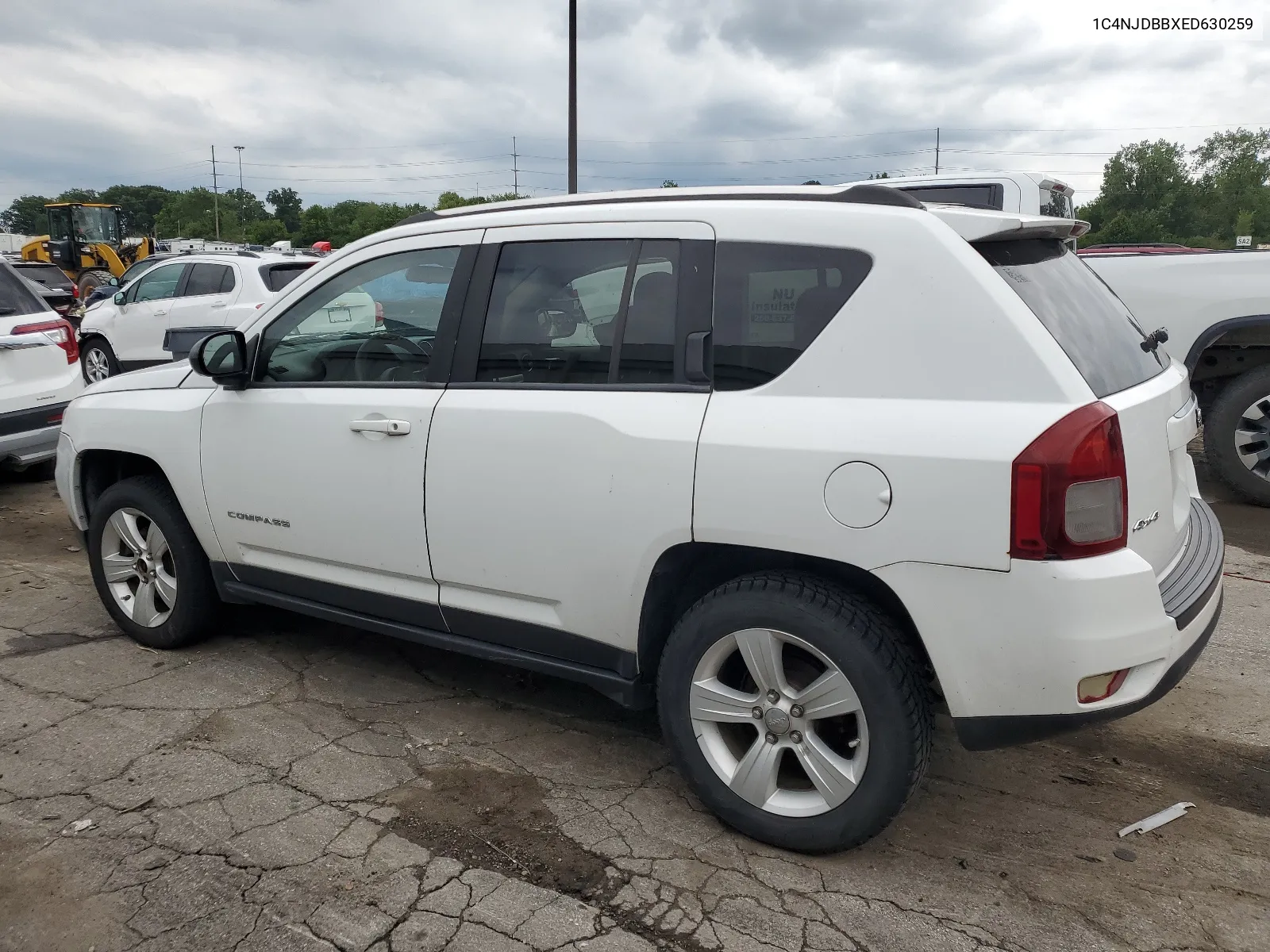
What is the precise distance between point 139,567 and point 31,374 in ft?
11.2

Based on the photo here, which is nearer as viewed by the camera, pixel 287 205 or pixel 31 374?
pixel 31 374

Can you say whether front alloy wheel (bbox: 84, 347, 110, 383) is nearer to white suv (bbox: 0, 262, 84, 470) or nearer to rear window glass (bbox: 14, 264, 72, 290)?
white suv (bbox: 0, 262, 84, 470)

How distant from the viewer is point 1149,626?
2545 mm

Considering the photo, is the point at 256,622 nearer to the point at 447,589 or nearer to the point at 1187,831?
the point at 447,589

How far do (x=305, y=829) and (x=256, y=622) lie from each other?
6.70 ft

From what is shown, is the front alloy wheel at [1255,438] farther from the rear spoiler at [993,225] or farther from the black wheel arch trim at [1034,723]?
the black wheel arch trim at [1034,723]

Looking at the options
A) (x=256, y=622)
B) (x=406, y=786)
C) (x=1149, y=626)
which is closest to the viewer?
(x=1149, y=626)

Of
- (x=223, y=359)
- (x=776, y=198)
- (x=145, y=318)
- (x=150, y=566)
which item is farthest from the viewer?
(x=145, y=318)

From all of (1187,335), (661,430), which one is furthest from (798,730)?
(1187,335)

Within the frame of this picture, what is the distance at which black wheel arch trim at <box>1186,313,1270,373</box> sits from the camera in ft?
21.5

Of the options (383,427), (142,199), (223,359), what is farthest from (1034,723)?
(142,199)

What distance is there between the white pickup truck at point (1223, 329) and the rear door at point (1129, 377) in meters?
3.89

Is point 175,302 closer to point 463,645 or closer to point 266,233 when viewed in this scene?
point 463,645

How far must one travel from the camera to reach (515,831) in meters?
3.04
